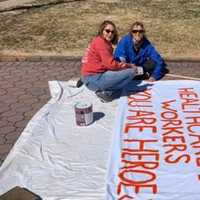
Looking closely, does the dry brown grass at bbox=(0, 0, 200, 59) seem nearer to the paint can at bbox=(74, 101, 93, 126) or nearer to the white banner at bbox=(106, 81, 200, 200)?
the white banner at bbox=(106, 81, 200, 200)

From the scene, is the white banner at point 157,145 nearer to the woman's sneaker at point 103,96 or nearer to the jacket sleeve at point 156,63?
the woman's sneaker at point 103,96

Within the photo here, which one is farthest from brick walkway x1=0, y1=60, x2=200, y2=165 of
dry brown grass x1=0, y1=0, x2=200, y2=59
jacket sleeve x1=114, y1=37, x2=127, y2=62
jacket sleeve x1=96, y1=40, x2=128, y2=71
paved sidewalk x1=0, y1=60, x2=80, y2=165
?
jacket sleeve x1=96, y1=40, x2=128, y2=71

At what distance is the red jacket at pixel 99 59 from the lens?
19.2ft

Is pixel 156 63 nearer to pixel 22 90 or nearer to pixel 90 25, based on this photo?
pixel 22 90

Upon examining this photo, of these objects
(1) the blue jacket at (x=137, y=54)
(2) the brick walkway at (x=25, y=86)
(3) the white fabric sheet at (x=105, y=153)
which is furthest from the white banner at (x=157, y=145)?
(2) the brick walkway at (x=25, y=86)

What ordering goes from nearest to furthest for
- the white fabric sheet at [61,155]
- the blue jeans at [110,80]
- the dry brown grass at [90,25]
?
the white fabric sheet at [61,155]
the blue jeans at [110,80]
the dry brown grass at [90,25]

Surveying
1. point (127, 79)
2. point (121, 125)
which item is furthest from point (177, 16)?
point (121, 125)

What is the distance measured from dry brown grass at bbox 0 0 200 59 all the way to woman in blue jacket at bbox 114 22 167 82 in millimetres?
1005

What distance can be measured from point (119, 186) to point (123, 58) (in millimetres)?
2763

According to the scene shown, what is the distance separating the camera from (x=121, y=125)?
5391mm

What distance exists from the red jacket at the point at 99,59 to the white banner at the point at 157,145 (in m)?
0.42

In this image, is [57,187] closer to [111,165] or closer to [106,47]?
[111,165]

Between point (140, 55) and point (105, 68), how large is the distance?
3.13 feet

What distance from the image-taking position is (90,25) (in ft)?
31.7
